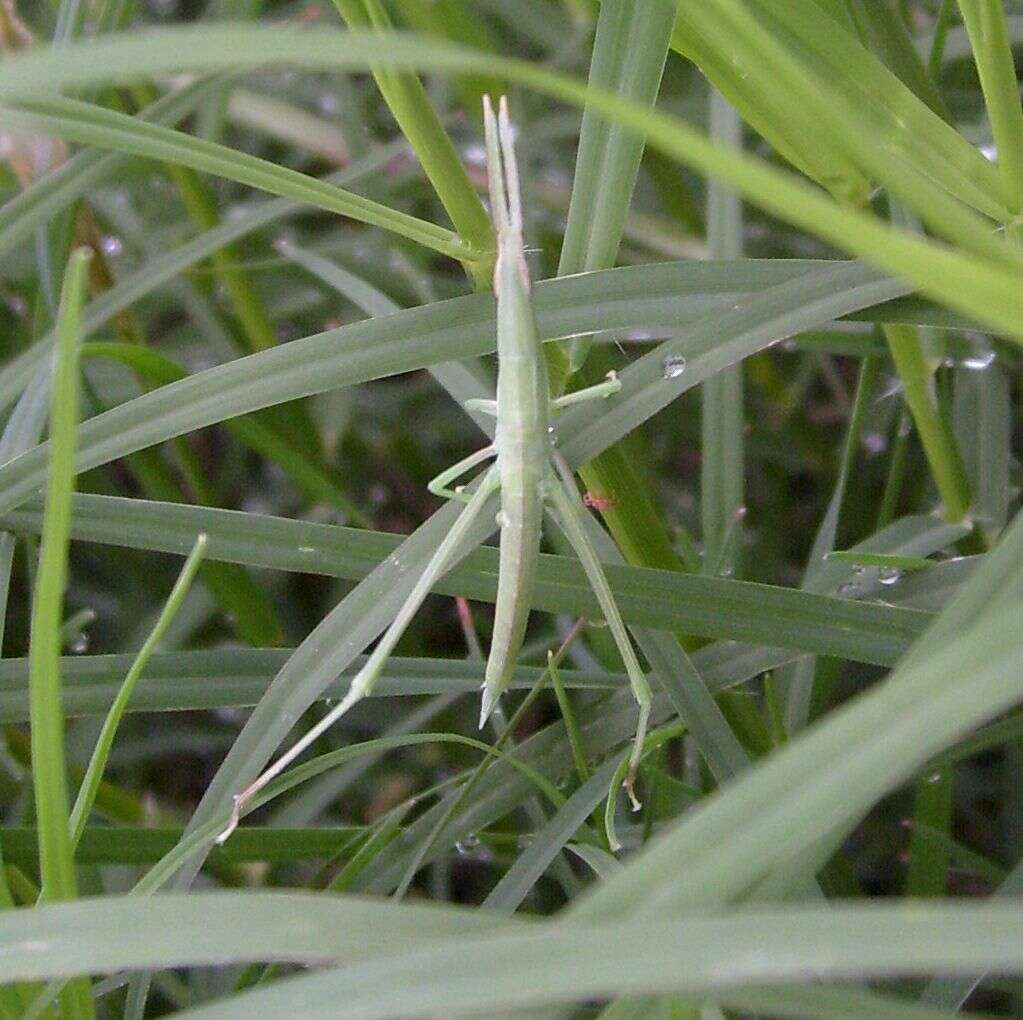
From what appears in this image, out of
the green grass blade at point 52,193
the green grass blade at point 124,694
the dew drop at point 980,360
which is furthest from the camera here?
the dew drop at point 980,360

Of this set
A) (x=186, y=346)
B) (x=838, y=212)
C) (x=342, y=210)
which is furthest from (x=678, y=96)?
(x=838, y=212)

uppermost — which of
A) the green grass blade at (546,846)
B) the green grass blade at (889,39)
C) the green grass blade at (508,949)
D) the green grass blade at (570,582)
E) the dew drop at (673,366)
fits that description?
the green grass blade at (889,39)

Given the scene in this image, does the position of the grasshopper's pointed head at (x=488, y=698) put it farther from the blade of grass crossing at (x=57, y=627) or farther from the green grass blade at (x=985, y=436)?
the green grass blade at (x=985, y=436)

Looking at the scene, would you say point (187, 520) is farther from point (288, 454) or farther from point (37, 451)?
point (288, 454)

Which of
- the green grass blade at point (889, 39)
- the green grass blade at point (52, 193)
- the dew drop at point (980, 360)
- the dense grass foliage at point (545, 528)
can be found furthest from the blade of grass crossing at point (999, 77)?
the green grass blade at point (52, 193)

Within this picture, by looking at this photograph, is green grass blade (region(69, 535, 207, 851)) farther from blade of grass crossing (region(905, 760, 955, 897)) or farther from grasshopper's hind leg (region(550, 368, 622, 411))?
blade of grass crossing (region(905, 760, 955, 897))

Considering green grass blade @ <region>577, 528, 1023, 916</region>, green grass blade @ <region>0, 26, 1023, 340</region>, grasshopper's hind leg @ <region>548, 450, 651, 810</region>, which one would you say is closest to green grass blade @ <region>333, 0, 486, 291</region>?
grasshopper's hind leg @ <region>548, 450, 651, 810</region>

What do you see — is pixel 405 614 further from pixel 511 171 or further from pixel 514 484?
pixel 511 171

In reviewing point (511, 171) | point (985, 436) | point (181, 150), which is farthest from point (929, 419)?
point (181, 150)
